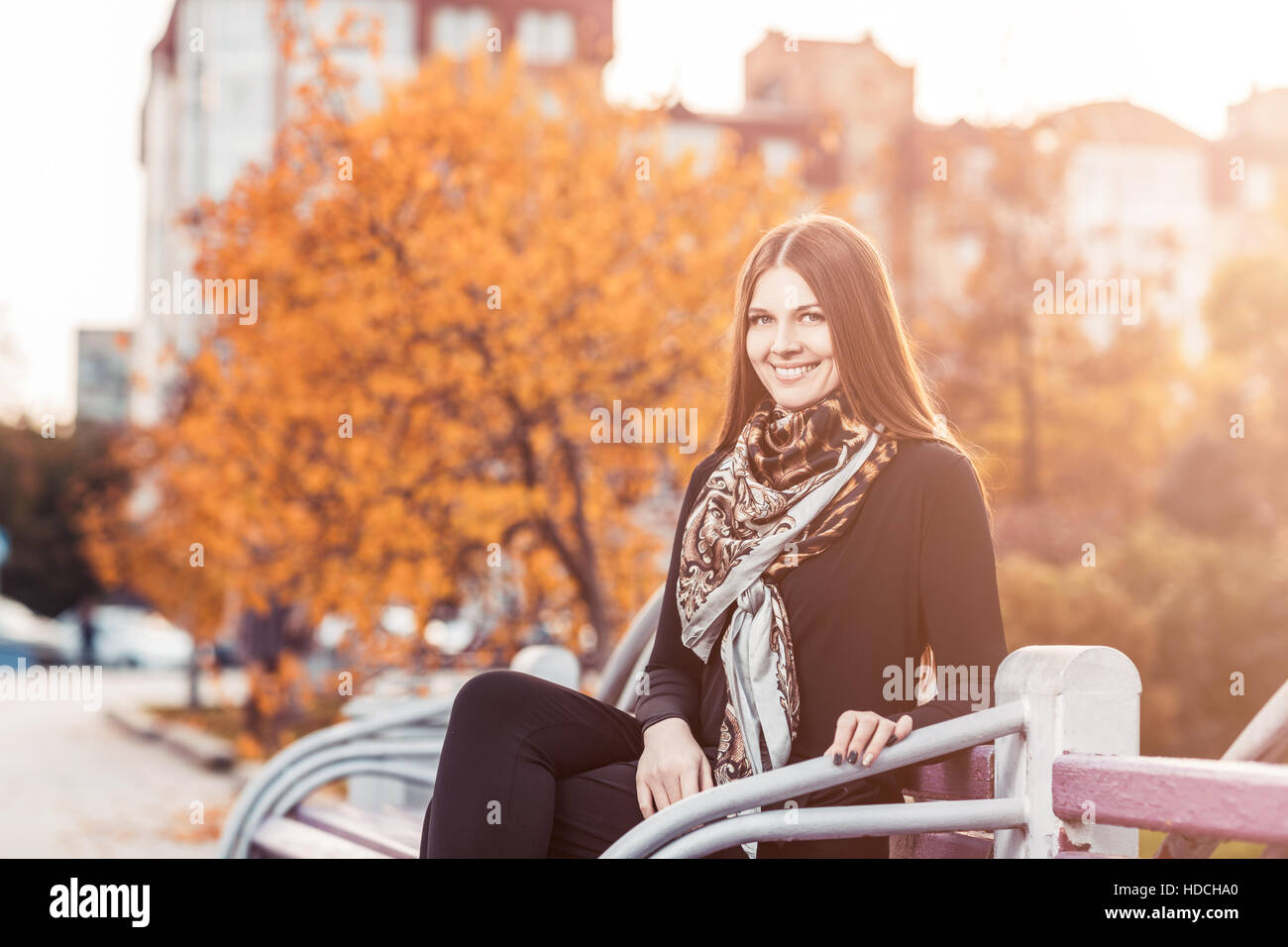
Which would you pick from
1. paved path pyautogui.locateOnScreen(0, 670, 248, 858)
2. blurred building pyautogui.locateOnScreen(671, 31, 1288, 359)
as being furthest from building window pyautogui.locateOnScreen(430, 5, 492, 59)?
paved path pyautogui.locateOnScreen(0, 670, 248, 858)

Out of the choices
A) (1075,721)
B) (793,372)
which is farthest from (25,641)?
(1075,721)

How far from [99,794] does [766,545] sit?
1177 cm

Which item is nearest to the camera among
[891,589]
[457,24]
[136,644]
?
[891,589]

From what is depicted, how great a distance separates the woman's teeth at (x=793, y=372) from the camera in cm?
267

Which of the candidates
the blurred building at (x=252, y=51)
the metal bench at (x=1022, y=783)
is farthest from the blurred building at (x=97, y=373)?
the metal bench at (x=1022, y=783)

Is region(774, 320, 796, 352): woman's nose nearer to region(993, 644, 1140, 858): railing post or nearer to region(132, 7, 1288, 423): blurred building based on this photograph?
region(993, 644, 1140, 858): railing post

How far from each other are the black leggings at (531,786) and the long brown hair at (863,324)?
23.5 inches

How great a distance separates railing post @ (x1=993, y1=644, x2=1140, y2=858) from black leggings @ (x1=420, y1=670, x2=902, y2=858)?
1.14 feet

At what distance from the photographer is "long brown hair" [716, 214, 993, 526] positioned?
103 inches

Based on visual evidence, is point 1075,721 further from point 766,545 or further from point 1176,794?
point 766,545

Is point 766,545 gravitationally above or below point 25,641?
above

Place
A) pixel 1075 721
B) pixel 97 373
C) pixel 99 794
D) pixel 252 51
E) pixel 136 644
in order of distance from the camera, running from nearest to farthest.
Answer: pixel 1075 721 < pixel 99 794 < pixel 136 644 < pixel 252 51 < pixel 97 373

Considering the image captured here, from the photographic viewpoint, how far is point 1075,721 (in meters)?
2.18
